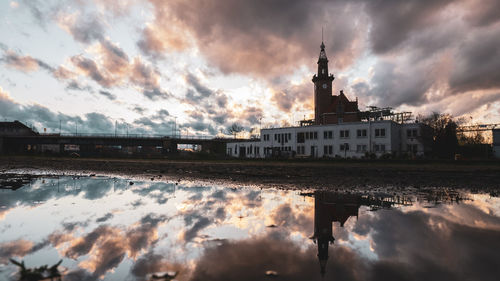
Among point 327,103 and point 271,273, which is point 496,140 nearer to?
point 327,103

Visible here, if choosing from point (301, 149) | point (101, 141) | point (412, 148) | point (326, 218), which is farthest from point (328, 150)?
point (101, 141)

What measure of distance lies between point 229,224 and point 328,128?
178 ft

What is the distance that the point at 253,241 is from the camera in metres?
4.06

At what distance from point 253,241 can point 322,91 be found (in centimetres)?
7661

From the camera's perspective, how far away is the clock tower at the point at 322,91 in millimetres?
75250

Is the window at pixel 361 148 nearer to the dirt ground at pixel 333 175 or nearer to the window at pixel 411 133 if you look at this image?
the window at pixel 411 133

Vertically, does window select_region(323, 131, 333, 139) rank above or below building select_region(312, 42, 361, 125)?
below

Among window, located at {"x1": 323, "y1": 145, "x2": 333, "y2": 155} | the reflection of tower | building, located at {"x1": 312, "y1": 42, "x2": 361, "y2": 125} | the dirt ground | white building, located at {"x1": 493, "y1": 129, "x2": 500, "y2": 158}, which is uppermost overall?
building, located at {"x1": 312, "y1": 42, "x2": 361, "y2": 125}

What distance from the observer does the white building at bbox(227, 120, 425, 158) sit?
50625mm

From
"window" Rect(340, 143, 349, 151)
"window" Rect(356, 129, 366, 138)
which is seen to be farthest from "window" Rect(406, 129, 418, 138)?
"window" Rect(340, 143, 349, 151)

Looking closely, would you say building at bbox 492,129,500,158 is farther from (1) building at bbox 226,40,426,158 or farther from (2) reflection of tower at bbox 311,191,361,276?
(2) reflection of tower at bbox 311,191,361,276

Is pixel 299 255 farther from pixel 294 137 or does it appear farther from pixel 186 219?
pixel 294 137

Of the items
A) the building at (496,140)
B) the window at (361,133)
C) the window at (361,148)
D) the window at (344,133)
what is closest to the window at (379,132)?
the window at (361,133)

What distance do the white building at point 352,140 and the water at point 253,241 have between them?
4484 centimetres
